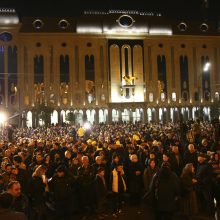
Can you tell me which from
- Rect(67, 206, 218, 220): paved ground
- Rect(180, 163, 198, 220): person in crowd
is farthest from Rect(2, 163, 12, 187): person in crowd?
Rect(180, 163, 198, 220): person in crowd

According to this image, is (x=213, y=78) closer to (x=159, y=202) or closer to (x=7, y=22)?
(x=7, y=22)

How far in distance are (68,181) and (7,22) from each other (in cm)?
3863

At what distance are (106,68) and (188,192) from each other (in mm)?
37394

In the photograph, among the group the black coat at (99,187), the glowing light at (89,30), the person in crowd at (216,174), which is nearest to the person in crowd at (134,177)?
the black coat at (99,187)

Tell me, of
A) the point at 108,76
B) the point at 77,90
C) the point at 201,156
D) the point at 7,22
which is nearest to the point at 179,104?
the point at 108,76

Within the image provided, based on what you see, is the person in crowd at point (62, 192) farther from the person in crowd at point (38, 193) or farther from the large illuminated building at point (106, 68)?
the large illuminated building at point (106, 68)

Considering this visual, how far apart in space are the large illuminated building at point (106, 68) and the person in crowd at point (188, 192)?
1344 inches

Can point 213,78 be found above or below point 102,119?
above

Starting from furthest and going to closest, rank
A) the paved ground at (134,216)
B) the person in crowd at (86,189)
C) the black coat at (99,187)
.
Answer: the paved ground at (134,216), the black coat at (99,187), the person in crowd at (86,189)

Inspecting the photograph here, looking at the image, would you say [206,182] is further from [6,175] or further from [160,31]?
[160,31]

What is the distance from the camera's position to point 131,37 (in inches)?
1750

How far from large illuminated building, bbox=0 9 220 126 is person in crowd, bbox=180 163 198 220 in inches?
1344

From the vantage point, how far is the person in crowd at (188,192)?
729 centimetres

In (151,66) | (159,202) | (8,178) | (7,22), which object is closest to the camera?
(159,202)
